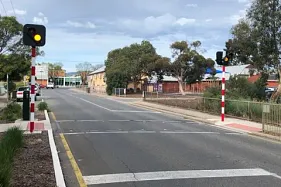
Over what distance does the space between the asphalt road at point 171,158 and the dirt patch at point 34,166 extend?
15.9 inches

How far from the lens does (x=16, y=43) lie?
118ft

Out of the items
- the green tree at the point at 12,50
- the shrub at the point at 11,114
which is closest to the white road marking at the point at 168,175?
the shrub at the point at 11,114

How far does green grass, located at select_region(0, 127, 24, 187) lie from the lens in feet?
18.3

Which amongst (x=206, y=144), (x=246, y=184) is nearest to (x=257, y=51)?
(x=206, y=144)

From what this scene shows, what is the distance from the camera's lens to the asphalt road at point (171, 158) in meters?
7.13

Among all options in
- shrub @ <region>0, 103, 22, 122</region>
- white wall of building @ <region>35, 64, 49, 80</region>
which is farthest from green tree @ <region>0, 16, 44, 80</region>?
white wall of building @ <region>35, 64, 49, 80</region>

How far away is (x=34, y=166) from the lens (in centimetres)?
784

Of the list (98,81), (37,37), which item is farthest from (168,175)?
(98,81)

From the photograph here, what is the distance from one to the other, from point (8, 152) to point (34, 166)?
25.1 inches

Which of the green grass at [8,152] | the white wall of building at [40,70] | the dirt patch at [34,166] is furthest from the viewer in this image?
the white wall of building at [40,70]

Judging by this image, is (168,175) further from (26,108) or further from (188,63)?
(188,63)

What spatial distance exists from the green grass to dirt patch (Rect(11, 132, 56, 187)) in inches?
8.0

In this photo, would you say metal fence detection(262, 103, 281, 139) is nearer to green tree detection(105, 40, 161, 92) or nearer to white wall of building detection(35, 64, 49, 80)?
green tree detection(105, 40, 161, 92)

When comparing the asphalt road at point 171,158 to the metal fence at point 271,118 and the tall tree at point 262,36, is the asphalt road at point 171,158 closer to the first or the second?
the metal fence at point 271,118
